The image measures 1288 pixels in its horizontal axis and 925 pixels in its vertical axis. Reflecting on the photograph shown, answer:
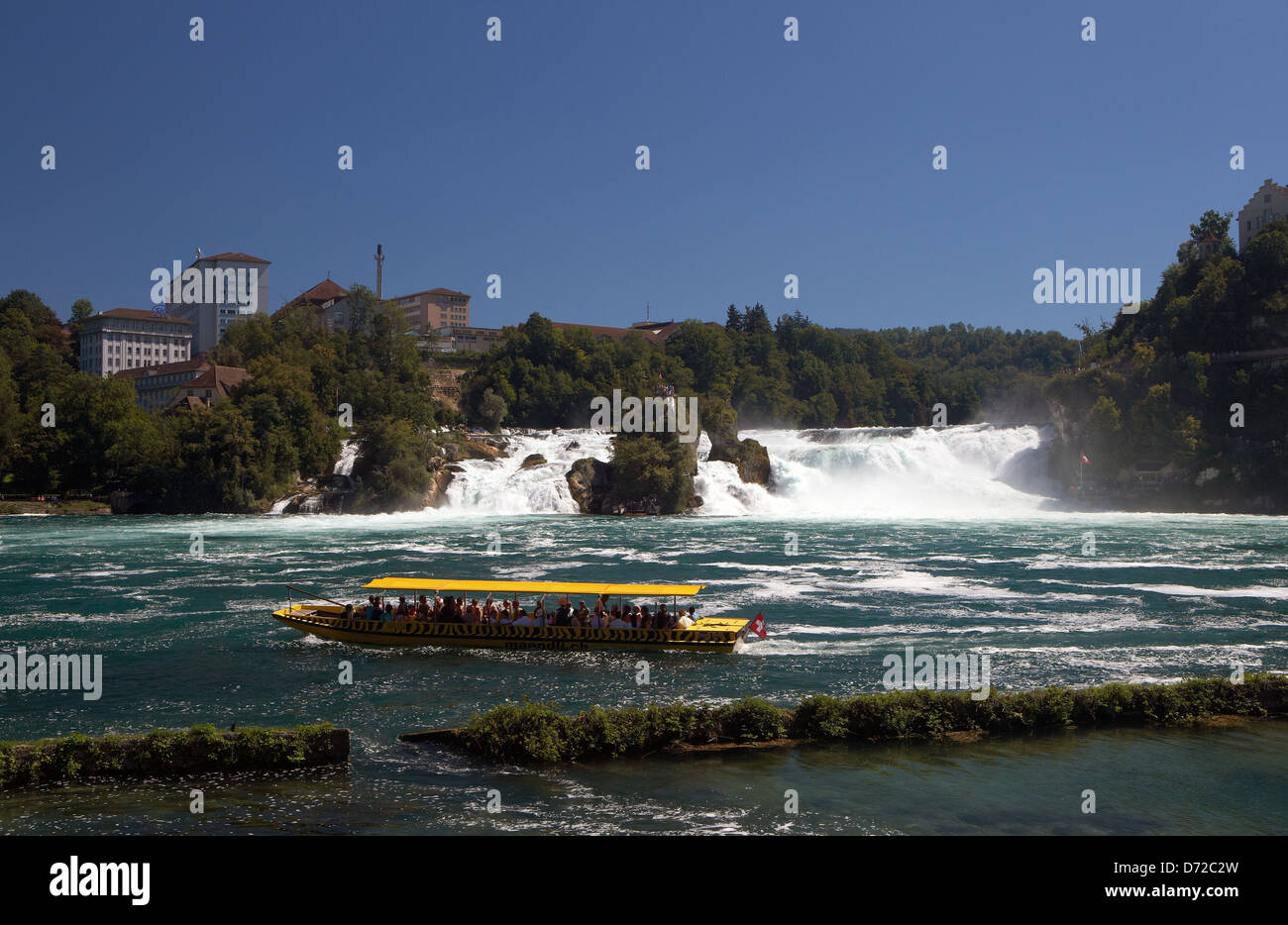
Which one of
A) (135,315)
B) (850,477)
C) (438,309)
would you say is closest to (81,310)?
(135,315)

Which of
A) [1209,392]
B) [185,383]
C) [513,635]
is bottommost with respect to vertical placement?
[513,635]

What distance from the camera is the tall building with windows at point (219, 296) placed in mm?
154125

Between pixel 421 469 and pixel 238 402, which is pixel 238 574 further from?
pixel 238 402

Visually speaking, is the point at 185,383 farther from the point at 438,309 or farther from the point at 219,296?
the point at 438,309

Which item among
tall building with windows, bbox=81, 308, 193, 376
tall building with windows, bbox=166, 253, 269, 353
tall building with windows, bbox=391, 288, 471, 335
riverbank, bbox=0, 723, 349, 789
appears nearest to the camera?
riverbank, bbox=0, 723, 349, 789

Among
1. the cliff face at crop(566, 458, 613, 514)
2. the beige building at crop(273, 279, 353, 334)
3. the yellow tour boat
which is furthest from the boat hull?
the beige building at crop(273, 279, 353, 334)

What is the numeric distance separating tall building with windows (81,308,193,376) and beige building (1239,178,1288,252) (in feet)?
438

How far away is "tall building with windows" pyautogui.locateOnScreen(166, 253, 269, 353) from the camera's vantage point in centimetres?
15412

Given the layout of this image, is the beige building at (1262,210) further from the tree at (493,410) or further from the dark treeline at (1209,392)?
the tree at (493,410)

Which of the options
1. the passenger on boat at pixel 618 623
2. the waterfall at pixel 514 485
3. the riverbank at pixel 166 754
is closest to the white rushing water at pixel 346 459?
the waterfall at pixel 514 485

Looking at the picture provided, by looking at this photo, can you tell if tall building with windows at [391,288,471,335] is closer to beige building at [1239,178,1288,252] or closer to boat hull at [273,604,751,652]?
beige building at [1239,178,1288,252]

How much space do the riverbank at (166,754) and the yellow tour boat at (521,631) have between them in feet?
33.3

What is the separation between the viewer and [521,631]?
2733 cm

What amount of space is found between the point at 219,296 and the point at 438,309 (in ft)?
111
